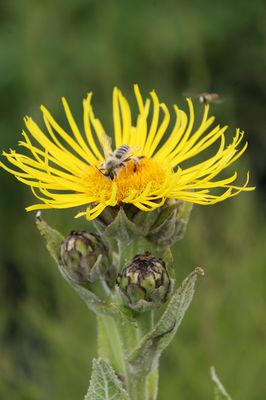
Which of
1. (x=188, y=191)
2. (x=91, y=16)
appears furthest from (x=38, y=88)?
(x=188, y=191)

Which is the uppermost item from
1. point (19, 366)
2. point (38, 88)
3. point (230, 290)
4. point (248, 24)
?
point (248, 24)

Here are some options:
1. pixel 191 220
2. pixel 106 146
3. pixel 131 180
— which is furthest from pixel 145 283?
pixel 191 220

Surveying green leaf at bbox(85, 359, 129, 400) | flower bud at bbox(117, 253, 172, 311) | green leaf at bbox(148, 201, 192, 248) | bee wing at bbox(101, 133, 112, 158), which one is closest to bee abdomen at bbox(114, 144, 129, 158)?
bee wing at bbox(101, 133, 112, 158)

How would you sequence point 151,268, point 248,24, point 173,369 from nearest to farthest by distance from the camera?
point 151,268 → point 173,369 → point 248,24

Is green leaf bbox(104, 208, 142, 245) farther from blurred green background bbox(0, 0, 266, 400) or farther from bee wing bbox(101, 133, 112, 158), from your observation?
blurred green background bbox(0, 0, 266, 400)

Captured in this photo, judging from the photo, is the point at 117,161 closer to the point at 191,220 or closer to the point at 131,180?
the point at 131,180

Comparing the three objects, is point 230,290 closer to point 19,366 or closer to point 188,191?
point 19,366

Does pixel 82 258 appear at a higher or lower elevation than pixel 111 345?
higher
